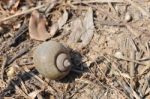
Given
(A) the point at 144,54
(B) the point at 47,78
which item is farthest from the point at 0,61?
(A) the point at 144,54

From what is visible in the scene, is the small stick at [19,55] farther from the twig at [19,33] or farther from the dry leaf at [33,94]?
the dry leaf at [33,94]

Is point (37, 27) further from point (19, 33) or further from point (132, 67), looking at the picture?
point (132, 67)

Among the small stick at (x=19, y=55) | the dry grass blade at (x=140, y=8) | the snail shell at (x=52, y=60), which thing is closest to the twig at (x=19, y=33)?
the small stick at (x=19, y=55)

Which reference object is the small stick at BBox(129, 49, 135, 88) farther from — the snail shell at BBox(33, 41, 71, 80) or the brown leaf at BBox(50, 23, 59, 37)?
the brown leaf at BBox(50, 23, 59, 37)

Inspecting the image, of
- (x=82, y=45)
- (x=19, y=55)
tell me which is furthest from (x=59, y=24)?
(x=19, y=55)

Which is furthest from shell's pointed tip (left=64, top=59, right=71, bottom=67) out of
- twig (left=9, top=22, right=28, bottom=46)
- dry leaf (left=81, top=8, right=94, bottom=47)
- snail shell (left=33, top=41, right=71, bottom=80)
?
twig (left=9, top=22, right=28, bottom=46)

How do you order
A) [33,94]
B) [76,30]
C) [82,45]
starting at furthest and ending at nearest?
1. [76,30]
2. [82,45]
3. [33,94]
